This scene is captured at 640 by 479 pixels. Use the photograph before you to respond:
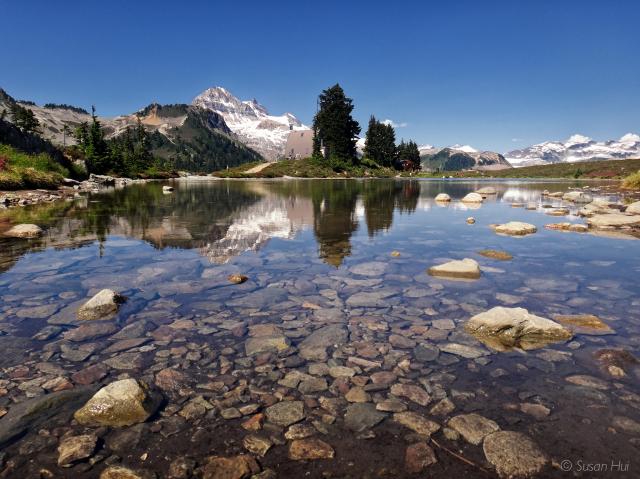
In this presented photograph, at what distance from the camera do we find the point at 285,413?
16.5 feet

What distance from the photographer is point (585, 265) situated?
40.7ft

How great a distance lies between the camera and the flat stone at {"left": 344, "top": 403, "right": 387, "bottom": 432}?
4801 millimetres

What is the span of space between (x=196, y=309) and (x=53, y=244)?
33.2 feet

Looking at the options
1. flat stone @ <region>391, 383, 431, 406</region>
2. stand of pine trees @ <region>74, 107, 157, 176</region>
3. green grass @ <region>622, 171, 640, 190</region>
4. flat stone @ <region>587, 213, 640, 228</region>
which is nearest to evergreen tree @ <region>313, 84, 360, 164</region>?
stand of pine trees @ <region>74, 107, 157, 176</region>

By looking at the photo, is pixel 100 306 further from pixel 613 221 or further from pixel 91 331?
pixel 613 221

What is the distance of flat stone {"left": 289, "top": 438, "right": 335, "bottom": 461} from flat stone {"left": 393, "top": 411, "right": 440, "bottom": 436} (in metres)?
1.01

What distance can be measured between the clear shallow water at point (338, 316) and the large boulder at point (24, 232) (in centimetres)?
75

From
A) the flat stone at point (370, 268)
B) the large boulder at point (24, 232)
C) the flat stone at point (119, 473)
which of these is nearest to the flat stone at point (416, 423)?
Result: the flat stone at point (119, 473)

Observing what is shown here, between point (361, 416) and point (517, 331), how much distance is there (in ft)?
12.4

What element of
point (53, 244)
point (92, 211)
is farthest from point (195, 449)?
point (92, 211)

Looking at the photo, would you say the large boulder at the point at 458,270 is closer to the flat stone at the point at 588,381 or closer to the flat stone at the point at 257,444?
the flat stone at the point at 588,381

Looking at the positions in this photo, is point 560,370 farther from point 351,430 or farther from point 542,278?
point 542,278

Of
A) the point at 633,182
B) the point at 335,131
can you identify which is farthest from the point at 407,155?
the point at 633,182

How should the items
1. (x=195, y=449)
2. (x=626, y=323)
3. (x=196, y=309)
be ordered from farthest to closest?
(x=196, y=309), (x=626, y=323), (x=195, y=449)
